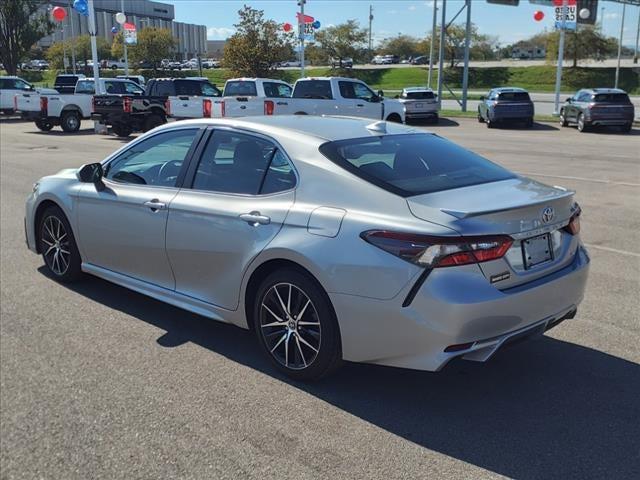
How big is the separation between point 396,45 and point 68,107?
90.3 m

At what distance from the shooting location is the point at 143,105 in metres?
22.3

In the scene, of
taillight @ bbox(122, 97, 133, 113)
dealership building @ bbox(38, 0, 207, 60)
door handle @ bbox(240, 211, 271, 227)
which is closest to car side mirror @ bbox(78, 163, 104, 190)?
door handle @ bbox(240, 211, 271, 227)

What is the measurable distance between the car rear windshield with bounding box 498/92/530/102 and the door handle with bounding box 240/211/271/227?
25271 mm

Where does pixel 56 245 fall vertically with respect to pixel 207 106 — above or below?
below

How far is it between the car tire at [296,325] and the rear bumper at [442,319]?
0.37 ft

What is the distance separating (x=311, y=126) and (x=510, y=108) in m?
24.3

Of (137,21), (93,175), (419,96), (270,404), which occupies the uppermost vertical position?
(137,21)

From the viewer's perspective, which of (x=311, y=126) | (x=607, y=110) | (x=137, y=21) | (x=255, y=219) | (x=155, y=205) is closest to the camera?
(x=255, y=219)

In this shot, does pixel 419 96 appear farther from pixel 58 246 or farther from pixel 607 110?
pixel 58 246

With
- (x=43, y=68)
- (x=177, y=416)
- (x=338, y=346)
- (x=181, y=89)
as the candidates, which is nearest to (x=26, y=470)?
(x=177, y=416)

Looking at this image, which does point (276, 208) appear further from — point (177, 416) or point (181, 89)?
point (181, 89)

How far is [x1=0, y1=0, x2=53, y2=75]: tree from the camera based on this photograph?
41781 millimetres

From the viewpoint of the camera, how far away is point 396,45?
108688 millimetres

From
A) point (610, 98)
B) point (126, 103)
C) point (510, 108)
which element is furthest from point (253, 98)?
point (610, 98)
